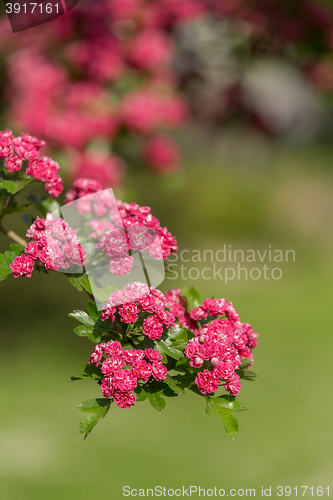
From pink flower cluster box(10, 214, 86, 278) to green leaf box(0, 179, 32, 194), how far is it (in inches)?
7.1

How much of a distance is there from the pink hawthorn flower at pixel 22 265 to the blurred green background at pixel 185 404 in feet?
8.03

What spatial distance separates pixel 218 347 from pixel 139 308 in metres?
0.23

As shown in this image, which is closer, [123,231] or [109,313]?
[109,313]

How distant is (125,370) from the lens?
125 centimetres

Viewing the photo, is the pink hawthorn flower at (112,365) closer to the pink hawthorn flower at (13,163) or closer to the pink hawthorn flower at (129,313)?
the pink hawthorn flower at (129,313)

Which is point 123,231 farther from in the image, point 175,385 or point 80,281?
point 175,385

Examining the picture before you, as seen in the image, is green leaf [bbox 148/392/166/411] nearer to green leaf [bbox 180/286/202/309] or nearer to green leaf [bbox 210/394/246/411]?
green leaf [bbox 210/394/246/411]

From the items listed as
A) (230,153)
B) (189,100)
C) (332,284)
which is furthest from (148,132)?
(230,153)

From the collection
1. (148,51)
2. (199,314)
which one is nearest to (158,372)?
(199,314)

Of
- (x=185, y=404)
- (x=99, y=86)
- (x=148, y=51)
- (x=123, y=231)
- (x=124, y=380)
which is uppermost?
(x=148, y=51)

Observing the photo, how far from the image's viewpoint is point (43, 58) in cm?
352

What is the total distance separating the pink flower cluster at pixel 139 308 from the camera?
1273 mm

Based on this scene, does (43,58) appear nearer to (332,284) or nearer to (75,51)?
(75,51)

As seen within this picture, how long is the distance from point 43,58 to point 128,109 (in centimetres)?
78
